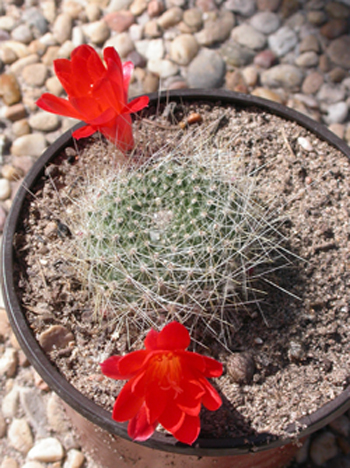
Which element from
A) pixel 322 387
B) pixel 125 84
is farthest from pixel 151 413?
pixel 125 84

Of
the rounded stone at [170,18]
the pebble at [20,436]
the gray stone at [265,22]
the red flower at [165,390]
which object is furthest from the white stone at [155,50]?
the red flower at [165,390]

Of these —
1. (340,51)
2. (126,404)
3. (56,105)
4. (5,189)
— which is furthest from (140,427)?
(340,51)

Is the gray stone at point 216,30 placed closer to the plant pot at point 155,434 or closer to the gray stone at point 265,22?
the gray stone at point 265,22

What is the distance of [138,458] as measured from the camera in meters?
1.32

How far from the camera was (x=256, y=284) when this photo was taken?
1.36m

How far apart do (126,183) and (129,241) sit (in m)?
0.15

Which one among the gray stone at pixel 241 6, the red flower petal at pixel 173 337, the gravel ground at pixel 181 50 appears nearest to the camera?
the red flower petal at pixel 173 337

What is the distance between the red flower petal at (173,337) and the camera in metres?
0.94

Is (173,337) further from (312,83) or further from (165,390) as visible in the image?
(312,83)

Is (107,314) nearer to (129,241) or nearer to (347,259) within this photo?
(129,241)

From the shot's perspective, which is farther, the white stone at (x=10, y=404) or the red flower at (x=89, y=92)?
the white stone at (x=10, y=404)

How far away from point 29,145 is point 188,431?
1.59 meters

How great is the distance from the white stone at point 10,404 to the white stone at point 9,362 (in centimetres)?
6

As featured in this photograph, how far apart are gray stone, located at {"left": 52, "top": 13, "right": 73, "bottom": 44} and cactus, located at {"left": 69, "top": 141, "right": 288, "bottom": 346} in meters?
1.46
